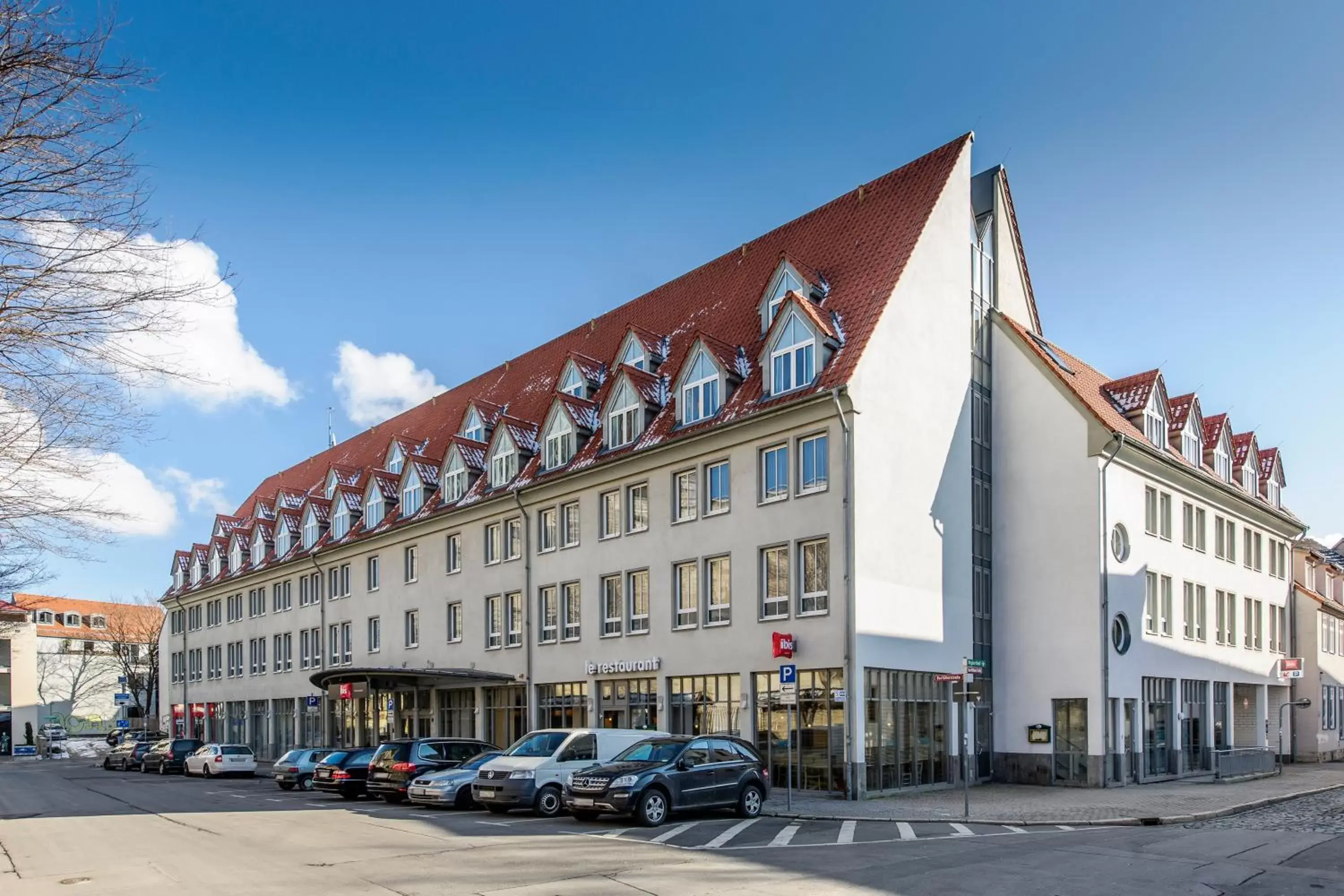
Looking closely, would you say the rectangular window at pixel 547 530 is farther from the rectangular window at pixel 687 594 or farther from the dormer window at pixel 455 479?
the rectangular window at pixel 687 594

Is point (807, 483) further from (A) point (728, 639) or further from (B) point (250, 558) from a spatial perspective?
(B) point (250, 558)

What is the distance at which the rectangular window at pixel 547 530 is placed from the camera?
118ft

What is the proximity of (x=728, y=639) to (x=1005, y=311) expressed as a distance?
12.7 m

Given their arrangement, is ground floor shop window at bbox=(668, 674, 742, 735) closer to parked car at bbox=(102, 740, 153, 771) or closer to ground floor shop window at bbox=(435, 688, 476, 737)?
ground floor shop window at bbox=(435, 688, 476, 737)

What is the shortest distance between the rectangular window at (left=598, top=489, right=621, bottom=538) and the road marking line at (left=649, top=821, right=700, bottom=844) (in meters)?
13.5

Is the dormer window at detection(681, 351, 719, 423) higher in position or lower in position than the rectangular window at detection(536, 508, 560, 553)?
higher

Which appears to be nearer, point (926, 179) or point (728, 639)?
point (728, 639)

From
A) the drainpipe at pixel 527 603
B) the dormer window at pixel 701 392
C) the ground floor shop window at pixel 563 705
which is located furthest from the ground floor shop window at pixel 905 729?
the drainpipe at pixel 527 603

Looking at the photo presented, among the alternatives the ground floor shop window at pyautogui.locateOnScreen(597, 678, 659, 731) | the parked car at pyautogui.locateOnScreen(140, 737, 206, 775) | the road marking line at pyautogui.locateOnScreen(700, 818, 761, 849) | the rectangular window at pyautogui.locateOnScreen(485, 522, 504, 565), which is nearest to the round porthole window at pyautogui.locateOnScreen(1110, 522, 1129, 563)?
the ground floor shop window at pyautogui.locateOnScreen(597, 678, 659, 731)

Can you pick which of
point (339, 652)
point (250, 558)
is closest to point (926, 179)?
point (339, 652)

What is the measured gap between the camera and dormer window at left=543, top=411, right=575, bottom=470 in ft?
118

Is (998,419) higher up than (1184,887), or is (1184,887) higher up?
(998,419)

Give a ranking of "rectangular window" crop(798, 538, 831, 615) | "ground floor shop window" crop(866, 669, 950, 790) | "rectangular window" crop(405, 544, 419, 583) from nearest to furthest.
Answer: "ground floor shop window" crop(866, 669, 950, 790) → "rectangular window" crop(798, 538, 831, 615) → "rectangular window" crop(405, 544, 419, 583)

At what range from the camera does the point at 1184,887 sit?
13070 mm
